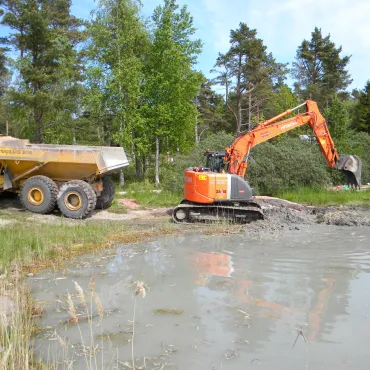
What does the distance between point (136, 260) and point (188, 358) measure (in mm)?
3665

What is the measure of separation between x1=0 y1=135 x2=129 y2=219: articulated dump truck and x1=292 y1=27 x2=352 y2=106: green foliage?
94.5 feet

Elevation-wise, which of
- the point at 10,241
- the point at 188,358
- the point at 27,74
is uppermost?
the point at 27,74

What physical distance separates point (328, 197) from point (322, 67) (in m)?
27.2

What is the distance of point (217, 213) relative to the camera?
38.0 ft

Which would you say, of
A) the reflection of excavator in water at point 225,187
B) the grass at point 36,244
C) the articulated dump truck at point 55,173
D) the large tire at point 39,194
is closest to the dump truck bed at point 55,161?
the articulated dump truck at point 55,173

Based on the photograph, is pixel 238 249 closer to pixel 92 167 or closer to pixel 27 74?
pixel 92 167

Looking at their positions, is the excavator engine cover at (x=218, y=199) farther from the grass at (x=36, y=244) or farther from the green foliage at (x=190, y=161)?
the green foliage at (x=190, y=161)

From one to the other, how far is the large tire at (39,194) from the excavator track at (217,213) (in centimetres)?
352

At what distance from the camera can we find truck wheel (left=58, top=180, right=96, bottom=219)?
11625 millimetres

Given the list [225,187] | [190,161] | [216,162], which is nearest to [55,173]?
[216,162]

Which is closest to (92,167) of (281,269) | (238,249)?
(238,249)

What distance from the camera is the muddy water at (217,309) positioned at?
404cm

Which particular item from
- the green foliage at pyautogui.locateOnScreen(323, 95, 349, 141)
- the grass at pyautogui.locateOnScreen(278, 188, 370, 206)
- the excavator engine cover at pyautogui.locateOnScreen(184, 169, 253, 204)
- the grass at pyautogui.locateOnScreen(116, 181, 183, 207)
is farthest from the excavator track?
the green foliage at pyautogui.locateOnScreen(323, 95, 349, 141)

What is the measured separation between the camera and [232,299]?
5527 millimetres
